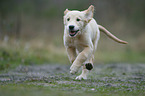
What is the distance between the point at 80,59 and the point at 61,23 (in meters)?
18.7

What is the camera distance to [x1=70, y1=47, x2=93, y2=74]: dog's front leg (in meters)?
6.36

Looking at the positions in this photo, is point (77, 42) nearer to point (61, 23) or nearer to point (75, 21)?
point (75, 21)

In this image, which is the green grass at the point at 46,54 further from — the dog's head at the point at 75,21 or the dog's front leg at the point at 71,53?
the dog's head at the point at 75,21

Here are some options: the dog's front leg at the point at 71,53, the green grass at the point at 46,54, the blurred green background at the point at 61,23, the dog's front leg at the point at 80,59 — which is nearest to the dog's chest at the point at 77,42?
the dog's front leg at the point at 80,59

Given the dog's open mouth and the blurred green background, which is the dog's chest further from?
the blurred green background

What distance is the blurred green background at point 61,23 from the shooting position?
20469mm

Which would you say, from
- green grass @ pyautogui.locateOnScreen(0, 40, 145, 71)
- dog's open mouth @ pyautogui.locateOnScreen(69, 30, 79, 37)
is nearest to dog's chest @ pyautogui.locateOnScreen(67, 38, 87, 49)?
dog's open mouth @ pyautogui.locateOnScreen(69, 30, 79, 37)

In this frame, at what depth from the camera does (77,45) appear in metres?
6.84

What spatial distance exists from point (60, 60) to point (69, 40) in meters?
10.9

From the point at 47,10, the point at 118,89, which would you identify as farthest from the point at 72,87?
the point at 47,10

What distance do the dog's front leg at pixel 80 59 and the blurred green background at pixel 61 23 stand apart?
11.7 meters

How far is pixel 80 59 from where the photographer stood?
650cm

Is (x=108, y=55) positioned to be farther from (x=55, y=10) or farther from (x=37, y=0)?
(x=37, y=0)

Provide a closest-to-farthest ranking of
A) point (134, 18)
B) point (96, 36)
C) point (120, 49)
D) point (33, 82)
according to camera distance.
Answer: point (33, 82)
point (96, 36)
point (120, 49)
point (134, 18)
